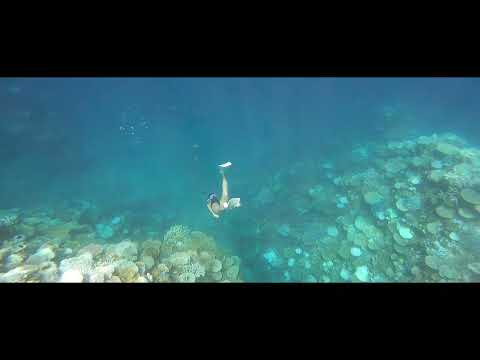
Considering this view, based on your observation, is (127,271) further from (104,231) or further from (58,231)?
(104,231)

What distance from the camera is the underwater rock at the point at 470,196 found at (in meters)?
6.91

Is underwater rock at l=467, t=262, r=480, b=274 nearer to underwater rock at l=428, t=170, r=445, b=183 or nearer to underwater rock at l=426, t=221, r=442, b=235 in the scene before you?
underwater rock at l=426, t=221, r=442, b=235

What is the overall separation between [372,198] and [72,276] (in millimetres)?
8919

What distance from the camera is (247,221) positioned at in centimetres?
1009

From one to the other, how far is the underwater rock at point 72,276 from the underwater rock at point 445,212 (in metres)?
9.36

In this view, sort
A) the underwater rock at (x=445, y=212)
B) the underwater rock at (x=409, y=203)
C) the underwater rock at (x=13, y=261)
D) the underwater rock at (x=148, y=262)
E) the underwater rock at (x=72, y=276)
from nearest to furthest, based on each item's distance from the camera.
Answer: the underwater rock at (x=72, y=276)
the underwater rock at (x=13, y=261)
the underwater rock at (x=148, y=262)
the underwater rock at (x=445, y=212)
the underwater rock at (x=409, y=203)

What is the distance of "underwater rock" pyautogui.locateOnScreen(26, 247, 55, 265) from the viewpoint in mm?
5047

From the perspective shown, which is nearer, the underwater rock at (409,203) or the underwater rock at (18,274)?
the underwater rock at (18,274)

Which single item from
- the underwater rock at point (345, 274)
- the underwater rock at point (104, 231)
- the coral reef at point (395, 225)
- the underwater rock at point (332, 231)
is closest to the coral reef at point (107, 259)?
the underwater rock at point (104, 231)

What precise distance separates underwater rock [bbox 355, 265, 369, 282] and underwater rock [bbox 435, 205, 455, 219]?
2.83 m

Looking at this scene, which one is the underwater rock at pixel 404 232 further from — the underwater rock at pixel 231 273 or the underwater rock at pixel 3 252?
the underwater rock at pixel 3 252
